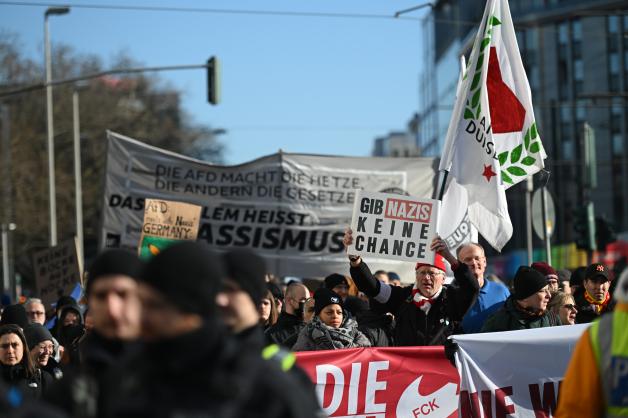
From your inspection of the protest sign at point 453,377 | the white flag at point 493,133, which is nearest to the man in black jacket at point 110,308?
the protest sign at point 453,377

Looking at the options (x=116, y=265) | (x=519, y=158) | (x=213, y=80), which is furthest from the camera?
(x=213, y=80)

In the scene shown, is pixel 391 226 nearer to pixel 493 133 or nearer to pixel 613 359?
pixel 493 133

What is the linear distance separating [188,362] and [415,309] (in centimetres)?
549

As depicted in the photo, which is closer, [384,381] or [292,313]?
[384,381]

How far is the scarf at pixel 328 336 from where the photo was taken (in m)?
8.30

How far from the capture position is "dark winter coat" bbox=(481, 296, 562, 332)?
8164 mm

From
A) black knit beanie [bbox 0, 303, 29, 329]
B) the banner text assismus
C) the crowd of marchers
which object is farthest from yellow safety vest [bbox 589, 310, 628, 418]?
the banner text assismus

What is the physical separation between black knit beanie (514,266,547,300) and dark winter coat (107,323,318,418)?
475cm

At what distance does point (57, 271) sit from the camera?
16.1 m

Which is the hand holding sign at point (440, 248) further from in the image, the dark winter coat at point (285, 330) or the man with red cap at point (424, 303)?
the dark winter coat at point (285, 330)

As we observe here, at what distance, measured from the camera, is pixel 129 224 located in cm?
1688

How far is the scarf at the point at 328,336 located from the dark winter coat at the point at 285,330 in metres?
0.66

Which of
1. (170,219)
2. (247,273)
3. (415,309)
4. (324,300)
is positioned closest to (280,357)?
(247,273)

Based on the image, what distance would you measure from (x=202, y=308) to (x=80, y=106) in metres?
51.4
